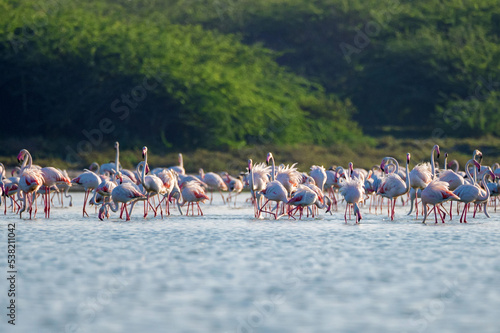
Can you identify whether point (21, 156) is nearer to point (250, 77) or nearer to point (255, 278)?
point (255, 278)

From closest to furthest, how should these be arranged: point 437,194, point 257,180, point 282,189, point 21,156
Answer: point 437,194 < point 282,189 < point 21,156 < point 257,180

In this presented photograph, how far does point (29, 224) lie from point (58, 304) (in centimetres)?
639

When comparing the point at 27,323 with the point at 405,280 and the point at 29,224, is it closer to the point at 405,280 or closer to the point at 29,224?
the point at 405,280

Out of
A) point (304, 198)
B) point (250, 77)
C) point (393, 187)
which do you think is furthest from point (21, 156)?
point (250, 77)

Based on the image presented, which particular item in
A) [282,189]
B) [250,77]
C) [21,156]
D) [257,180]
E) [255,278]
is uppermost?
[250,77]

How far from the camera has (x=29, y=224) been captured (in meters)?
12.7

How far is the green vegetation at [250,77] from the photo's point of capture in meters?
31.2

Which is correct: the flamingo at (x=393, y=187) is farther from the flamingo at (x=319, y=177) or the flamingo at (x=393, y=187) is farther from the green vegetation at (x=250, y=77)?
the green vegetation at (x=250, y=77)

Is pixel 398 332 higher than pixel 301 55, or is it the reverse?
pixel 301 55

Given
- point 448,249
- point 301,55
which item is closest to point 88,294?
point 448,249

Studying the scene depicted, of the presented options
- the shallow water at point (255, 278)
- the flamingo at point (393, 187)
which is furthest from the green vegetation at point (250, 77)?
the shallow water at point (255, 278)

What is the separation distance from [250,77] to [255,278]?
28622 mm

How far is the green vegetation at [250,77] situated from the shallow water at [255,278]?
17882 mm

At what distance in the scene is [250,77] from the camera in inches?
1416
